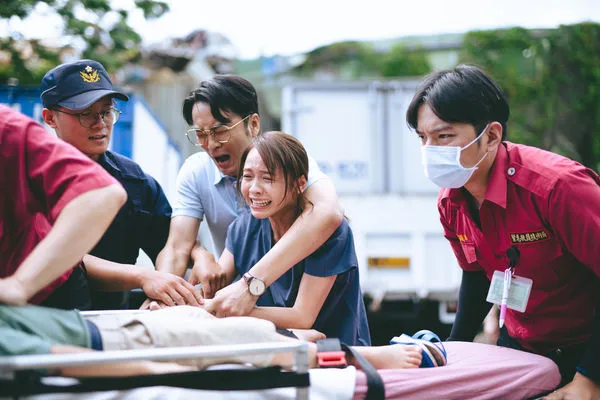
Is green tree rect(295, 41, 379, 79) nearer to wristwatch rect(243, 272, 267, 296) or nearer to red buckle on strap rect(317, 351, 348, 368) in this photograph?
wristwatch rect(243, 272, 267, 296)

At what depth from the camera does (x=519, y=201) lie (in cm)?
236

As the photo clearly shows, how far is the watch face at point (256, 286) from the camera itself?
2473mm

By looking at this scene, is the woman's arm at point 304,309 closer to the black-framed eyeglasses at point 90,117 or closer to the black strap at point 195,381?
the black strap at point 195,381

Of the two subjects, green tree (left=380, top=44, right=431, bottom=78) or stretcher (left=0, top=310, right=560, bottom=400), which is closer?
stretcher (left=0, top=310, right=560, bottom=400)

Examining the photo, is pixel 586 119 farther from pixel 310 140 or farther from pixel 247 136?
pixel 247 136

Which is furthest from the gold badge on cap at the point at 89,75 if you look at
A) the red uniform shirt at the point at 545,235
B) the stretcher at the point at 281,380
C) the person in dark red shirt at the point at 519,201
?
the red uniform shirt at the point at 545,235

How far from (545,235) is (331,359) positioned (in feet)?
3.01

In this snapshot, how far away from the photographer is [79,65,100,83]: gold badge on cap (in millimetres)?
2656

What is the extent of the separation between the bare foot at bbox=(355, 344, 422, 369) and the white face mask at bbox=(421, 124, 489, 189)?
657mm

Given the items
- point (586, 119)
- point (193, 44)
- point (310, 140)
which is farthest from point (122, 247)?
point (193, 44)

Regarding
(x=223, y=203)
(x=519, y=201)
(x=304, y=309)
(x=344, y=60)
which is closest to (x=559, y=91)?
(x=344, y=60)

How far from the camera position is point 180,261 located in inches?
118

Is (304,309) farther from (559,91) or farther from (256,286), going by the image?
(559,91)

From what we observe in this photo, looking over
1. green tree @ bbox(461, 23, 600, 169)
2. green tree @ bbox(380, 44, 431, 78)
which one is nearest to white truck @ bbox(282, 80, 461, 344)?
green tree @ bbox(461, 23, 600, 169)
